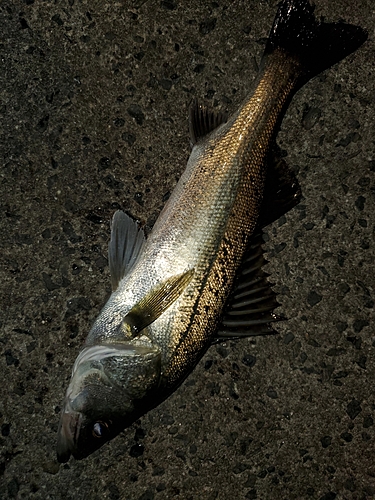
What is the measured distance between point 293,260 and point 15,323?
1.66 m

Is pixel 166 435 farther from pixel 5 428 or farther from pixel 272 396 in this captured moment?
pixel 5 428

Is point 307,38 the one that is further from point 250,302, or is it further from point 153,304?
point 153,304

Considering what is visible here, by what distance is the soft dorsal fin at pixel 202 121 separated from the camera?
2.64 meters

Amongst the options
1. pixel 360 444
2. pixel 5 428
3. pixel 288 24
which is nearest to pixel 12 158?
pixel 5 428

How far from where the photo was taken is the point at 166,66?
114 inches

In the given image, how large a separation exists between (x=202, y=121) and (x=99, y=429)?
5.51ft

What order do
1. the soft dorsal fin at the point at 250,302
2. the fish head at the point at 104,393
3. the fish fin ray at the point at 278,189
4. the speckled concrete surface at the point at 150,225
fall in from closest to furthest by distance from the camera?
1. the fish head at the point at 104,393
2. the soft dorsal fin at the point at 250,302
3. the fish fin ray at the point at 278,189
4. the speckled concrete surface at the point at 150,225

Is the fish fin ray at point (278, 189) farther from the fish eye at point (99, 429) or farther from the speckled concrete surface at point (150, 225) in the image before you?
the fish eye at point (99, 429)

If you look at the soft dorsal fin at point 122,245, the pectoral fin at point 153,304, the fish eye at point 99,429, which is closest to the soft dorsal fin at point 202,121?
the soft dorsal fin at point 122,245

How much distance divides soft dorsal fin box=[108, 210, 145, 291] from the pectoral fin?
0.79ft

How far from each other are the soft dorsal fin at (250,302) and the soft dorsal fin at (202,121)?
2.13ft

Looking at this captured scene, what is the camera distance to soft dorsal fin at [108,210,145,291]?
2459 mm

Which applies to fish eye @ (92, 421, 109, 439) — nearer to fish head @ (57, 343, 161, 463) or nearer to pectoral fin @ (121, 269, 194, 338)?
fish head @ (57, 343, 161, 463)

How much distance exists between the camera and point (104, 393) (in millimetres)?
2195
